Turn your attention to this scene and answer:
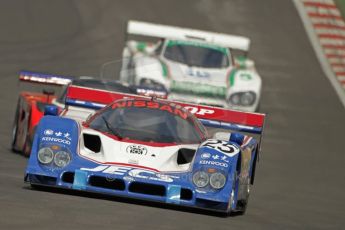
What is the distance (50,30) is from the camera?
25812 millimetres

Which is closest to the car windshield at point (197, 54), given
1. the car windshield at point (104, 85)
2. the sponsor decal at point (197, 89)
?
the sponsor decal at point (197, 89)

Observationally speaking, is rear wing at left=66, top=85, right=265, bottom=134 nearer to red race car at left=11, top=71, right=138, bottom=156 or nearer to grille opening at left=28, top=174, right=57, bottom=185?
red race car at left=11, top=71, right=138, bottom=156

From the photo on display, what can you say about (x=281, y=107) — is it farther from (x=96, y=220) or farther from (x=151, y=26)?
(x=96, y=220)

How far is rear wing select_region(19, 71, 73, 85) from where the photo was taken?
51.9ft

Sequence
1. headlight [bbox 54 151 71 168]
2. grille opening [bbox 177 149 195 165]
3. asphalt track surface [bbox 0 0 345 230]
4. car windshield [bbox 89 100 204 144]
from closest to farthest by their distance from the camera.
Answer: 1. asphalt track surface [bbox 0 0 345 230]
2. headlight [bbox 54 151 71 168]
3. grille opening [bbox 177 149 195 165]
4. car windshield [bbox 89 100 204 144]

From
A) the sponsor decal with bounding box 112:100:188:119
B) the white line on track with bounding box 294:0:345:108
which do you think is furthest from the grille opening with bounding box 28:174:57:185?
the white line on track with bounding box 294:0:345:108

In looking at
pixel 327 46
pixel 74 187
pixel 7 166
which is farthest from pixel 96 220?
pixel 327 46

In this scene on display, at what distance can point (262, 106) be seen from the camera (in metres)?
22.9

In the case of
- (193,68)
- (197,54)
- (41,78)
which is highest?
(197,54)

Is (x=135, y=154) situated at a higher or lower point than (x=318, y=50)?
lower

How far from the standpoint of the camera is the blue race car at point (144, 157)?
34.6 ft

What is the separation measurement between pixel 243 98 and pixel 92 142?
370 inches

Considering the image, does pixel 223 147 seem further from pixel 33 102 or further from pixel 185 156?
pixel 33 102

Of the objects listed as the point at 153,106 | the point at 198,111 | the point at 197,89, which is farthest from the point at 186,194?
the point at 197,89
